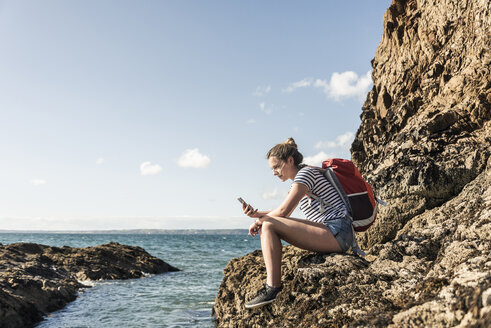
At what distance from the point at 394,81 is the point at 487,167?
434 cm

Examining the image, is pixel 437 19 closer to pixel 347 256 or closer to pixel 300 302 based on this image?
pixel 347 256

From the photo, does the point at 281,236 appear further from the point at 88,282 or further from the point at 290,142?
the point at 88,282

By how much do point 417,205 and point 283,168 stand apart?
320 cm

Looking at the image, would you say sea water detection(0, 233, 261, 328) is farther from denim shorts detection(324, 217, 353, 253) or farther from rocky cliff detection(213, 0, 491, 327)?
denim shorts detection(324, 217, 353, 253)

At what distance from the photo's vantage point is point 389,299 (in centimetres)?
373

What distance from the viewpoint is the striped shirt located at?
4484 mm

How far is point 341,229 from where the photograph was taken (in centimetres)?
456

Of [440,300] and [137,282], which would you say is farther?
[137,282]

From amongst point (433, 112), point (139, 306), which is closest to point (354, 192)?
point (433, 112)

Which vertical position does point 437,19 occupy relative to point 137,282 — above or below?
above

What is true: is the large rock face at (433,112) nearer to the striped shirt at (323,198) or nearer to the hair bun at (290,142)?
the striped shirt at (323,198)

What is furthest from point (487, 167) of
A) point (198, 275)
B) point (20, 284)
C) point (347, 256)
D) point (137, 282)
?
point (198, 275)

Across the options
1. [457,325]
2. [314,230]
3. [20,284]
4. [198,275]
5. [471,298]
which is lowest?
[198,275]

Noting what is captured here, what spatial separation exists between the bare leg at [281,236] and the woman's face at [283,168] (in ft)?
1.87
